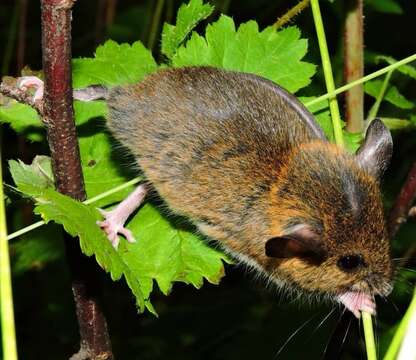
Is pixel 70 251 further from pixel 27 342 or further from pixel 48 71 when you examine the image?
pixel 27 342

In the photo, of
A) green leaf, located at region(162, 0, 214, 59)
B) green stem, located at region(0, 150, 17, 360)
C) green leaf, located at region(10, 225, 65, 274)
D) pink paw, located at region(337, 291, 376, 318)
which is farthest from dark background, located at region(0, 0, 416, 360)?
green stem, located at region(0, 150, 17, 360)

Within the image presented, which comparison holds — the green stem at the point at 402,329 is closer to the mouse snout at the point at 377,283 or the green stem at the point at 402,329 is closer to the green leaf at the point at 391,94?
the mouse snout at the point at 377,283

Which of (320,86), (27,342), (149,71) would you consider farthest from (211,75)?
(27,342)

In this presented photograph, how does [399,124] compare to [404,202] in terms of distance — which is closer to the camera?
[404,202]

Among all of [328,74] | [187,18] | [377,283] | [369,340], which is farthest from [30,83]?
[369,340]

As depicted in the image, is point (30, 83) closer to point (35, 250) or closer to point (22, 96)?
point (22, 96)

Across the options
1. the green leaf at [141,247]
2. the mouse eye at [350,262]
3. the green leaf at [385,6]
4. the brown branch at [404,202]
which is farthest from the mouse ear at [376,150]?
the green leaf at [385,6]

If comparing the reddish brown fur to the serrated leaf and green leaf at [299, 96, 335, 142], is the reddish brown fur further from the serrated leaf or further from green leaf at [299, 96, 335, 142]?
the serrated leaf

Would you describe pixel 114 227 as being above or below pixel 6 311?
below
